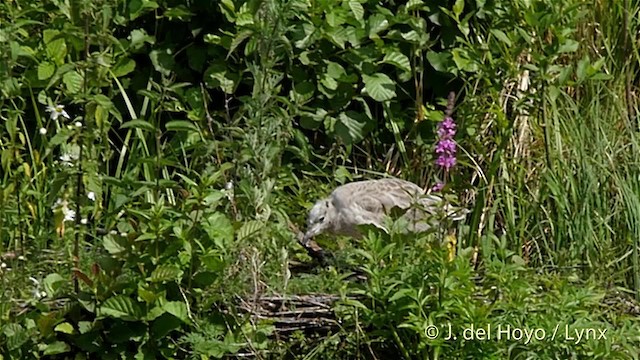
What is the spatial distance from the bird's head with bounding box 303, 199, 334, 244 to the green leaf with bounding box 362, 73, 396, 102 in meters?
0.75

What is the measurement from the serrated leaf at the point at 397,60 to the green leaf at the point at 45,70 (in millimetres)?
1527

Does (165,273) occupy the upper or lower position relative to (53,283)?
upper

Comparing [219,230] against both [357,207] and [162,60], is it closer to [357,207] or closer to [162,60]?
[357,207]

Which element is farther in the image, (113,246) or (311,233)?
(311,233)

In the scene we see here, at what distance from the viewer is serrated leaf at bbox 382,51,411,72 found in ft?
19.7

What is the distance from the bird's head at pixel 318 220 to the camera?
538 cm

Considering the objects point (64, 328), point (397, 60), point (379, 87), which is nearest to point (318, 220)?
point (379, 87)

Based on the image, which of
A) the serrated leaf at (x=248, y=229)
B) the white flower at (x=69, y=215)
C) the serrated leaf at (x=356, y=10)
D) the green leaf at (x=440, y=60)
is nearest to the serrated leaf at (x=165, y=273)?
the serrated leaf at (x=248, y=229)

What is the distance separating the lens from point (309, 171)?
6117mm

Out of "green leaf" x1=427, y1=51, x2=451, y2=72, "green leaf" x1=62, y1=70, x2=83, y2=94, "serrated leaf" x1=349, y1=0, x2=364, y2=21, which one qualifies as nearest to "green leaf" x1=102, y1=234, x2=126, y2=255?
"green leaf" x1=62, y1=70, x2=83, y2=94

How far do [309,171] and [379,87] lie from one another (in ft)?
1.72

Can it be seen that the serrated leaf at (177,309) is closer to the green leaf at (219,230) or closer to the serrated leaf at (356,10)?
the green leaf at (219,230)

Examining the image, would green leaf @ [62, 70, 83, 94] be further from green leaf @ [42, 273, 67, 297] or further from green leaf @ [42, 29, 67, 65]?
green leaf @ [42, 273, 67, 297]

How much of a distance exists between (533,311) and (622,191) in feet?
4.50
